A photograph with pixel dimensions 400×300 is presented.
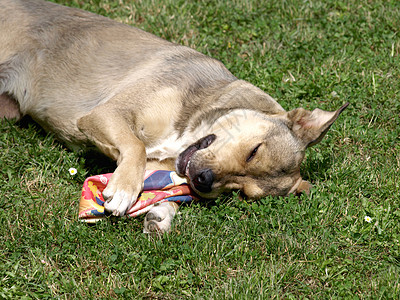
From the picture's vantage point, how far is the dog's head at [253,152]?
182 inches

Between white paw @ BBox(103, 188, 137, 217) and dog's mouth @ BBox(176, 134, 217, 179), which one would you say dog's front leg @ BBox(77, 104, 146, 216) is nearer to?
white paw @ BBox(103, 188, 137, 217)

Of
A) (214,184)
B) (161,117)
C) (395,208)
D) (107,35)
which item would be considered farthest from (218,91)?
(395,208)

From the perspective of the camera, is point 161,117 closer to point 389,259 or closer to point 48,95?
point 48,95

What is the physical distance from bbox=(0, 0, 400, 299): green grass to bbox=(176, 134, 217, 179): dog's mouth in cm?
38

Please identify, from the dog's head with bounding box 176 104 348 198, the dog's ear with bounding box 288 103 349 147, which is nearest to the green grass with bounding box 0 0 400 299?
the dog's head with bounding box 176 104 348 198

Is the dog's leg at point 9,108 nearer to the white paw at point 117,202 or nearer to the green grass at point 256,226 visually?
the green grass at point 256,226

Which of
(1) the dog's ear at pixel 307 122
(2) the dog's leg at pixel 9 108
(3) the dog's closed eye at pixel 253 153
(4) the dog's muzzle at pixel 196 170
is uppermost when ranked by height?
(1) the dog's ear at pixel 307 122

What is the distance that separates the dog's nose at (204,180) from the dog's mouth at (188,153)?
0.19 metres

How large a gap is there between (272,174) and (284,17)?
3907mm

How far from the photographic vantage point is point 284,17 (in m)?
7.82

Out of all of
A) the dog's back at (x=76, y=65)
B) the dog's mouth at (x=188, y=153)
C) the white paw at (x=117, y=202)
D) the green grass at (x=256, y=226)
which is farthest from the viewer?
the dog's back at (x=76, y=65)

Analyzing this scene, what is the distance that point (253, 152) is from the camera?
4652mm

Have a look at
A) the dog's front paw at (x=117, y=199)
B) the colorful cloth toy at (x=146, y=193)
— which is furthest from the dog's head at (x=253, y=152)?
the dog's front paw at (x=117, y=199)

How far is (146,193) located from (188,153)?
546 millimetres
